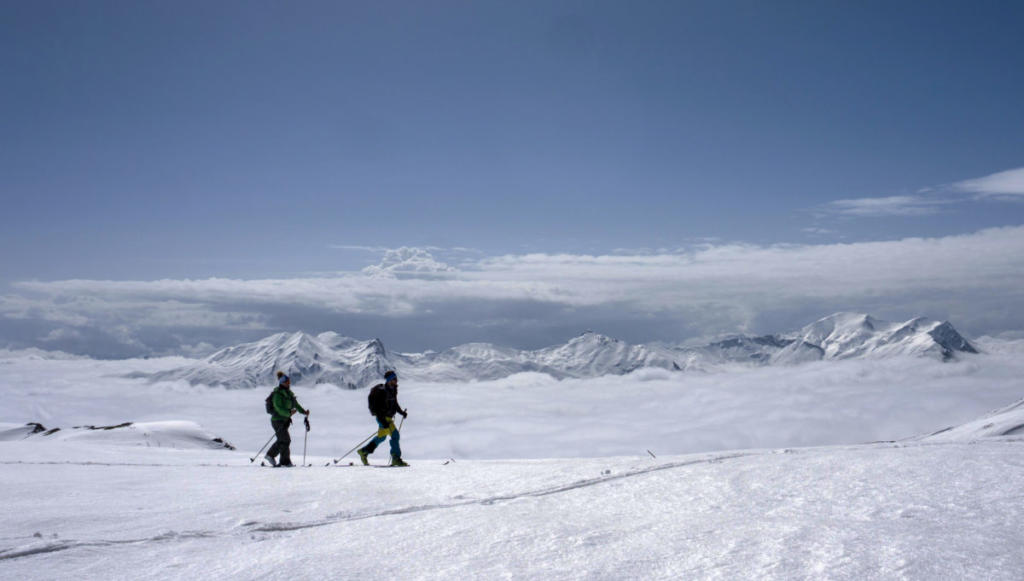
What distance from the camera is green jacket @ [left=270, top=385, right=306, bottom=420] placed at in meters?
18.6

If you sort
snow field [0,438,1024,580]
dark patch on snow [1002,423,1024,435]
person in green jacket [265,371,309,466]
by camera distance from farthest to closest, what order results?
dark patch on snow [1002,423,1024,435] → person in green jacket [265,371,309,466] → snow field [0,438,1024,580]

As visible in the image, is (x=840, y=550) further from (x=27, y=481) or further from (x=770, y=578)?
(x=27, y=481)

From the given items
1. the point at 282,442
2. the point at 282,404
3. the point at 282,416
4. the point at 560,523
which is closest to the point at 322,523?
the point at 560,523

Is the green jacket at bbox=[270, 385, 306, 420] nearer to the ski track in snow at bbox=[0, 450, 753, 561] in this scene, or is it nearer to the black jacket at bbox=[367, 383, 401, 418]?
the black jacket at bbox=[367, 383, 401, 418]

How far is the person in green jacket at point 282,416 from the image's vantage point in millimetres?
18016

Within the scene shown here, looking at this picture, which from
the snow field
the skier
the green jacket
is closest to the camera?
the snow field

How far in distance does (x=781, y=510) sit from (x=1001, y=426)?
51.0 metres

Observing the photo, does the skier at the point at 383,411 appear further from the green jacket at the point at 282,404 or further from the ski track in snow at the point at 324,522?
the ski track in snow at the point at 324,522

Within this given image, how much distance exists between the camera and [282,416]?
18562 millimetres

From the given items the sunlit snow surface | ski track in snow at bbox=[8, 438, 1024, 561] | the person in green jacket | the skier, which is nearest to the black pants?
the person in green jacket

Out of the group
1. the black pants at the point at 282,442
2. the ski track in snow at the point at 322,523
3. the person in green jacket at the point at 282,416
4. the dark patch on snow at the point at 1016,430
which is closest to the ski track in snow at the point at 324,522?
the ski track in snow at the point at 322,523

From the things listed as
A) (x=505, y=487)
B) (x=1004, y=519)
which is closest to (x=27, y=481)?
(x=505, y=487)

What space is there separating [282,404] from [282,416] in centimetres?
42

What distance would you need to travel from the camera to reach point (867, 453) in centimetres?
1071
